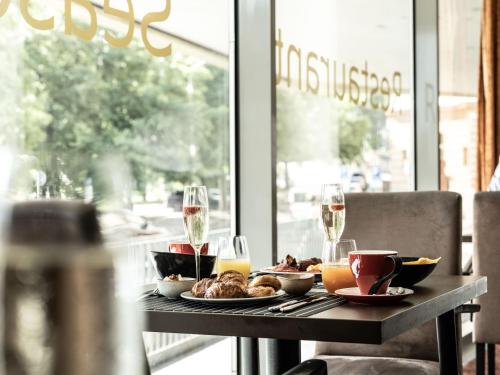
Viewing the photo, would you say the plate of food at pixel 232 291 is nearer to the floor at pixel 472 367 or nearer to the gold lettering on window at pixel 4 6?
the gold lettering on window at pixel 4 6

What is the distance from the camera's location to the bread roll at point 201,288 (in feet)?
4.88

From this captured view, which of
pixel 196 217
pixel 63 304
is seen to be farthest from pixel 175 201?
pixel 63 304

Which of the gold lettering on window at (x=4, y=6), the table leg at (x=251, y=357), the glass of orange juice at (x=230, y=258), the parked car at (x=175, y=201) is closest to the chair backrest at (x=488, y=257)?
the parked car at (x=175, y=201)

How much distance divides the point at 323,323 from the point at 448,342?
84cm

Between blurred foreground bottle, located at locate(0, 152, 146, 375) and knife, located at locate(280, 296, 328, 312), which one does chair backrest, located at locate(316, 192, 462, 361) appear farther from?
blurred foreground bottle, located at locate(0, 152, 146, 375)

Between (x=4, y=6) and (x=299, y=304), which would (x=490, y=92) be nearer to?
(x=4, y=6)

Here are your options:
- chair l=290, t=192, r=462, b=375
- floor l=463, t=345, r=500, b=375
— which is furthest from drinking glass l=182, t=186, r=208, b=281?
floor l=463, t=345, r=500, b=375

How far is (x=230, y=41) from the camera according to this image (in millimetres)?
2914

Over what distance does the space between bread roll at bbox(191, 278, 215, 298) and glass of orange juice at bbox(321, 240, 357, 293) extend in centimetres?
27

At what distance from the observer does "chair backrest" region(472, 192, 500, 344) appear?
286 cm

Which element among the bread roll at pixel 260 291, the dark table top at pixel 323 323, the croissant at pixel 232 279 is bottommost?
the dark table top at pixel 323 323

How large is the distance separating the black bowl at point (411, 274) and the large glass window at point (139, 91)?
57 cm

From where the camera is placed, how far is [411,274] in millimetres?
1709

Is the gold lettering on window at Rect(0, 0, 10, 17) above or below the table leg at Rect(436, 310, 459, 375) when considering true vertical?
above
